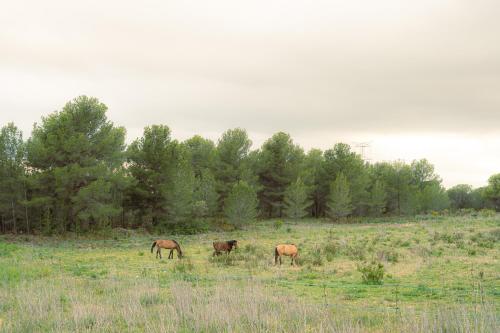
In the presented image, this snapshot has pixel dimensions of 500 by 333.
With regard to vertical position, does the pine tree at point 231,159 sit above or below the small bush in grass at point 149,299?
above

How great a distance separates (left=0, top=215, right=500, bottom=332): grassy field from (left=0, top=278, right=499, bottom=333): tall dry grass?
3cm

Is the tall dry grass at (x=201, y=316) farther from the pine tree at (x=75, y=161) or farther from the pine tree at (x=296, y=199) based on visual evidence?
the pine tree at (x=296, y=199)

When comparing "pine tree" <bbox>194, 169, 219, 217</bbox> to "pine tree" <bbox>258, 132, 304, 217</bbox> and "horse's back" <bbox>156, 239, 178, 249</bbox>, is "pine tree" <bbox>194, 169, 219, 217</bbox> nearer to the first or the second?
"pine tree" <bbox>258, 132, 304, 217</bbox>

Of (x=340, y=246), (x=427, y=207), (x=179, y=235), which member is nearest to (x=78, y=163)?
(x=179, y=235)

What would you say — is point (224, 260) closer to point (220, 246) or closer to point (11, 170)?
point (220, 246)

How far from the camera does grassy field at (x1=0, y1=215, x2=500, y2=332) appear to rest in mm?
8680

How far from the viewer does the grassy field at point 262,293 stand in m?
8.68

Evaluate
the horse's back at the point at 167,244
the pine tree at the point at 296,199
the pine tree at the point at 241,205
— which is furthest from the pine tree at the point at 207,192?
the horse's back at the point at 167,244

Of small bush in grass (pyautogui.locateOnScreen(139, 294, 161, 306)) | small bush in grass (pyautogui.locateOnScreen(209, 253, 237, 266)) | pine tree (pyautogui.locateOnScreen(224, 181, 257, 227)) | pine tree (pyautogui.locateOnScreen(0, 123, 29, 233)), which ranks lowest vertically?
small bush in grass (pyautogui.locateOnScreen(209, 253, 237, 266))

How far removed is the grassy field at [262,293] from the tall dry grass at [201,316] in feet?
0.10

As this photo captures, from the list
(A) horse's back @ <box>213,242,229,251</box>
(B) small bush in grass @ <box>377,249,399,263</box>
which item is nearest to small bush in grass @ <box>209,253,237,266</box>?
(A) horse's back @ <box>213,242,229,251</box>

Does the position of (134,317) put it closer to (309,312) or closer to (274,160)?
(309,312)

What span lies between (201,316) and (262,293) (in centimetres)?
275

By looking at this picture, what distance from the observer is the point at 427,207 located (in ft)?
273
